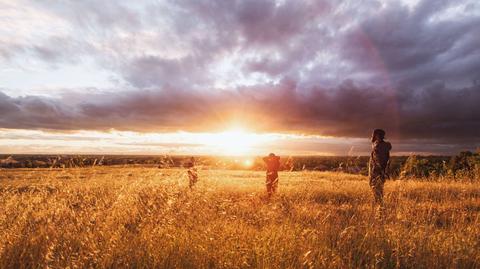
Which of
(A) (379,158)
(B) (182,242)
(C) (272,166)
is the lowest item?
(B) (182,242)

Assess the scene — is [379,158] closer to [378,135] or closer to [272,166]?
[378,135]

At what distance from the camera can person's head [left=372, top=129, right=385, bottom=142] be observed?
11289mm

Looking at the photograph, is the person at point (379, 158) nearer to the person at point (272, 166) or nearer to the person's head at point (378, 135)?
the person's head at point (378, 135)

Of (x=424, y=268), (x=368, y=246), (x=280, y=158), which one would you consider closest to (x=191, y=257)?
(x=368, y=246)

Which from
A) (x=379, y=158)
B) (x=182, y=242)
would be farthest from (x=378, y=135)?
(x=182, y=242)

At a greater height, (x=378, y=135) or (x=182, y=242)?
(x=378, y=135)

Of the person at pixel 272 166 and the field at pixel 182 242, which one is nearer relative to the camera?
the field at pixel 182 242

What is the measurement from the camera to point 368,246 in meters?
5.70

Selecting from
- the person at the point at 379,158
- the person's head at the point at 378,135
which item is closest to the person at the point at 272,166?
the person at the point at 379,158

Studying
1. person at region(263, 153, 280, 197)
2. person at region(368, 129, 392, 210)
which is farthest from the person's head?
person at region(263, 153, 280, 197)

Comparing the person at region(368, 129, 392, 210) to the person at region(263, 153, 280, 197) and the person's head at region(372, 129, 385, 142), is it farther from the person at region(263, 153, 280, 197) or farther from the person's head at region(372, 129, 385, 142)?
the person at region(263, 153, 280, 197)

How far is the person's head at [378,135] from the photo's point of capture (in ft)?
37.0

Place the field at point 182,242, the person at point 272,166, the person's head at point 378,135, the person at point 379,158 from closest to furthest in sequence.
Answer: the field at point 182,242
the person at point 379,158
the person's head at point 378,135
the person at point 272,166

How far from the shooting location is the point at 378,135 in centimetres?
1130
